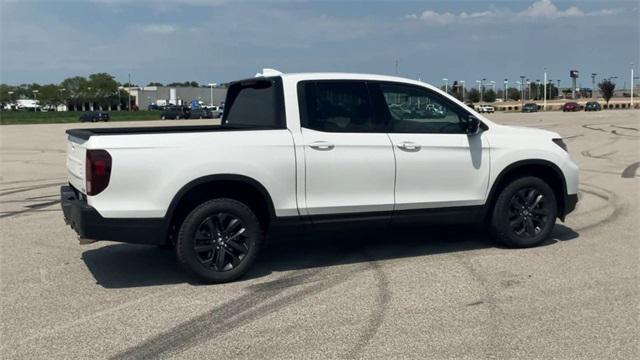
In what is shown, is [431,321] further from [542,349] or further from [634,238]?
[634,238]

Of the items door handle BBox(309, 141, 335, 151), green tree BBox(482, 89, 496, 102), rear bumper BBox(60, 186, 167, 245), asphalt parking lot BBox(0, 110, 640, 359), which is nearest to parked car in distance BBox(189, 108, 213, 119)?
asphalt parking lot BBox(0, 110, 640, 359)

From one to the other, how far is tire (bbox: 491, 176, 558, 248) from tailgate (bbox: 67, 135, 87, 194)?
410cm

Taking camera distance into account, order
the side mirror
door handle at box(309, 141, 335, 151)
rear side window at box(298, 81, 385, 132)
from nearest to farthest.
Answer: door handle at box(309, 141, 335, 151) < rear side window at box(298, 81, 385, 132) < the side mirror

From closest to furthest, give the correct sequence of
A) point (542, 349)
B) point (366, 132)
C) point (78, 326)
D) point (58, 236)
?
point (542, 349) → point (78, 326) → point (366, 132) → point (58, 236)

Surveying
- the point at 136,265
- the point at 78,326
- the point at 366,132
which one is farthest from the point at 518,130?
the point at 78,326

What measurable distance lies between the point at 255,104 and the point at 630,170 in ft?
34.6

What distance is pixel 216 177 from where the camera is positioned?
564cm

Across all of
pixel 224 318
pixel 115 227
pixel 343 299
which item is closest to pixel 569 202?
pixel 343 299

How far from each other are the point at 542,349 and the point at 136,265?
13.3 ft

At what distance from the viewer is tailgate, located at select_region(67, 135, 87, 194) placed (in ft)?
18.3

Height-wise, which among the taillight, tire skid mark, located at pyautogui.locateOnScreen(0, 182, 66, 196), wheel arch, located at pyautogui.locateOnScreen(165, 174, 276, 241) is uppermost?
the taillight

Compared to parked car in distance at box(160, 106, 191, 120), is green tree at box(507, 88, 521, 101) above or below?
above

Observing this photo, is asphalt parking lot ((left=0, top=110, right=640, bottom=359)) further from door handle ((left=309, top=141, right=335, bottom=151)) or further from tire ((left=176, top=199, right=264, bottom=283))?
door handle ((left=309, top=141, right=335, bottom=151))

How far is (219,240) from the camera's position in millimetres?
5789
